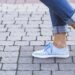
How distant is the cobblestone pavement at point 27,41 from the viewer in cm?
324

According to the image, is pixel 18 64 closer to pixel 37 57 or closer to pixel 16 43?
pixel 37 57

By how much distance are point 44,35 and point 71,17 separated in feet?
3.62

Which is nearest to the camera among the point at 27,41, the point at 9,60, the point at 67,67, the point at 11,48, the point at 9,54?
the point at 67,67

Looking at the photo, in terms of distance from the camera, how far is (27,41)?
399 cm

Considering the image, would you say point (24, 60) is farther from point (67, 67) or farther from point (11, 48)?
point (67, 67)

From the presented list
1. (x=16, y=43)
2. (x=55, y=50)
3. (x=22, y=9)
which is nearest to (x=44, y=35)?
(x=16, y=43)

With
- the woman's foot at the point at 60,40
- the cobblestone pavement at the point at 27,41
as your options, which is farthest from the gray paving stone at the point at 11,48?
the woman's foot at the point at 60,40

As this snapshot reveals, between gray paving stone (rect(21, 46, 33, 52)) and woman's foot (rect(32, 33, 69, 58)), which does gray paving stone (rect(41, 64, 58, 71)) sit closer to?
woman's foot (rect(32, 33, 69, 58))

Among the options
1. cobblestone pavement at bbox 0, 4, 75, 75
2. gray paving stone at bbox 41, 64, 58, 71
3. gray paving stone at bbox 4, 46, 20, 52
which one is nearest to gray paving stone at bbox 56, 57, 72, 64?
cobblestone pavement at bbox 0, 4, 75, 75

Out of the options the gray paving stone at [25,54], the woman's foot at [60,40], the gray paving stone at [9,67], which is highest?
the woman's foot at [60,40]

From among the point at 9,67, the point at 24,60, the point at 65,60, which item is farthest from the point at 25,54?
the point at 65,60

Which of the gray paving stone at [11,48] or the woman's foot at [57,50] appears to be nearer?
the woman's foot at [57,50]

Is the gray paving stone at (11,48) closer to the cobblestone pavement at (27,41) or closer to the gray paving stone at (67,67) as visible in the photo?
the cobblestone pavement at (27,41)

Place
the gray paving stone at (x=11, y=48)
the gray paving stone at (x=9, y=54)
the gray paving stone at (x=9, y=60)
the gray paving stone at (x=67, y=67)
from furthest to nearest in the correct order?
Result: the gray paving stone at (x=11, y=48), the gray paving stone at (x=9, y=54), the gray paving stone at (x=9, y=60), the gray paving stone at (x=67, y=67)
